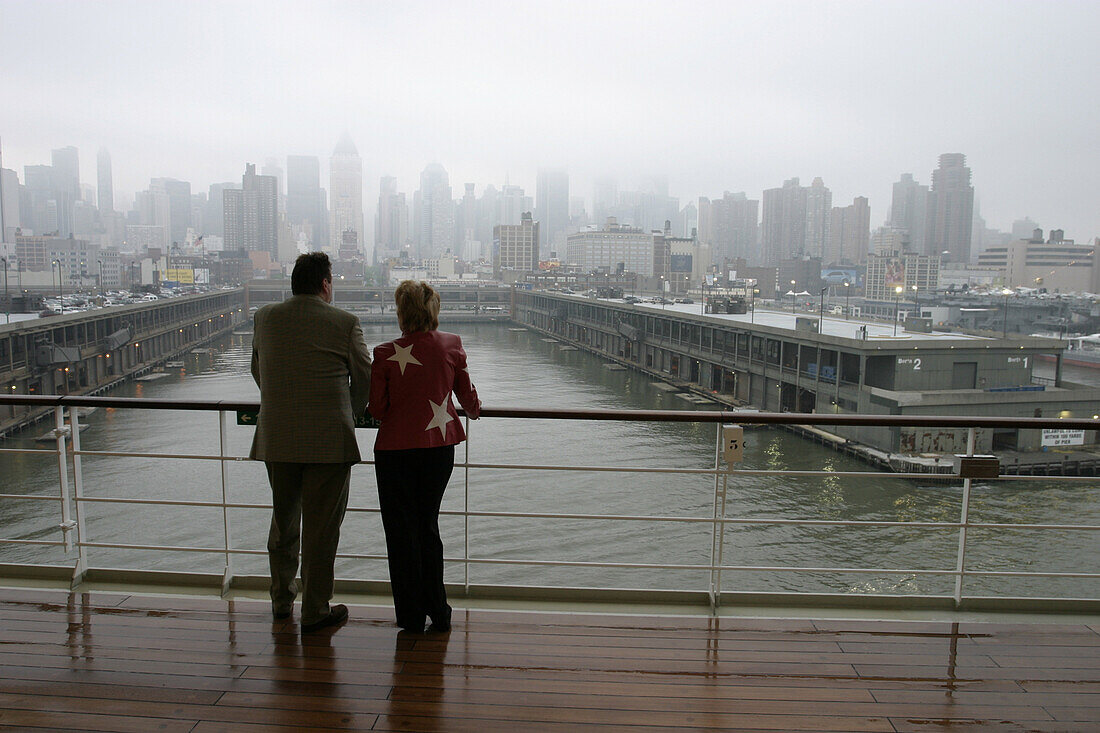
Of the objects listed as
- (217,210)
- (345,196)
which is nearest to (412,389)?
(345,196)

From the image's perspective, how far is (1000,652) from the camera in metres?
1.61

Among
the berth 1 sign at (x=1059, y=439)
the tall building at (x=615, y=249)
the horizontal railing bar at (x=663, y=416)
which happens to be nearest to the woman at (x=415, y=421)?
the horizontal railing bar at (x=663, y=416)

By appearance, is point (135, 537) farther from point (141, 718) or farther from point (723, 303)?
point (723, 303)

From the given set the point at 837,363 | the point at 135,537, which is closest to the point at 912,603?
the point at 135,537

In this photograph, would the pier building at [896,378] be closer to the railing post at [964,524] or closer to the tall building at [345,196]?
the railing post at [964,524]

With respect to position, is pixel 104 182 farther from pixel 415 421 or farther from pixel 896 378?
pixel 415 421

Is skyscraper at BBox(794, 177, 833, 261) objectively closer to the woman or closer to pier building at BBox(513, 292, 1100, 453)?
pier building at BBox(513, 292, 1100, 453)

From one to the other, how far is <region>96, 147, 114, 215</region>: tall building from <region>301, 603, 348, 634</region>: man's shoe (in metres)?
110

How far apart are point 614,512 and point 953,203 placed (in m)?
97.4

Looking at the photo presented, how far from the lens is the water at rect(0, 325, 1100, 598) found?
→ 10094mm

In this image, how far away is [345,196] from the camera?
57094mm

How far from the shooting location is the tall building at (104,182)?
96.4 meters

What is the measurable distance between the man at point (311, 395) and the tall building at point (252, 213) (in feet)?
277

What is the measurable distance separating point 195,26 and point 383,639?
7174cm
